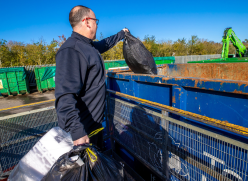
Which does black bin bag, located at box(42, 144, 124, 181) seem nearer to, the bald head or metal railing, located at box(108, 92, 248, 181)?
metal railing, located at box(108, 92, 248, 181)

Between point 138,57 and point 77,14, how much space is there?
119 cm

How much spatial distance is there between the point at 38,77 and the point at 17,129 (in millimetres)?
10521

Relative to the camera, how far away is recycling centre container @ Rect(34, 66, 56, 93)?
11430 millimetres

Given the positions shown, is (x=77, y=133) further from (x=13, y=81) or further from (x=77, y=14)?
(x=13, y=81)

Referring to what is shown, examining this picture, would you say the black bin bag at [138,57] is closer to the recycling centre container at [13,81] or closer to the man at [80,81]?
the man at [80,81]

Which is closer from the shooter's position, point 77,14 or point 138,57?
point 77,14

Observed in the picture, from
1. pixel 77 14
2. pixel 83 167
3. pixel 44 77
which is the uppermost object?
pixel 77 14

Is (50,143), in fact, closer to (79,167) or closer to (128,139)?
(79,167)

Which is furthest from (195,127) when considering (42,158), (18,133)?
(18,133)

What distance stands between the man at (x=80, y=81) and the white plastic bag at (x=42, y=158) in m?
0.32

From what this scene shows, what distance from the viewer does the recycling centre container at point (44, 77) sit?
11430 mm

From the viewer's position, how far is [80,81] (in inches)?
56.4

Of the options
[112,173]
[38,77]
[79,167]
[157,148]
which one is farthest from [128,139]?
[38,77]

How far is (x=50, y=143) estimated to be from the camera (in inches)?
65.8
